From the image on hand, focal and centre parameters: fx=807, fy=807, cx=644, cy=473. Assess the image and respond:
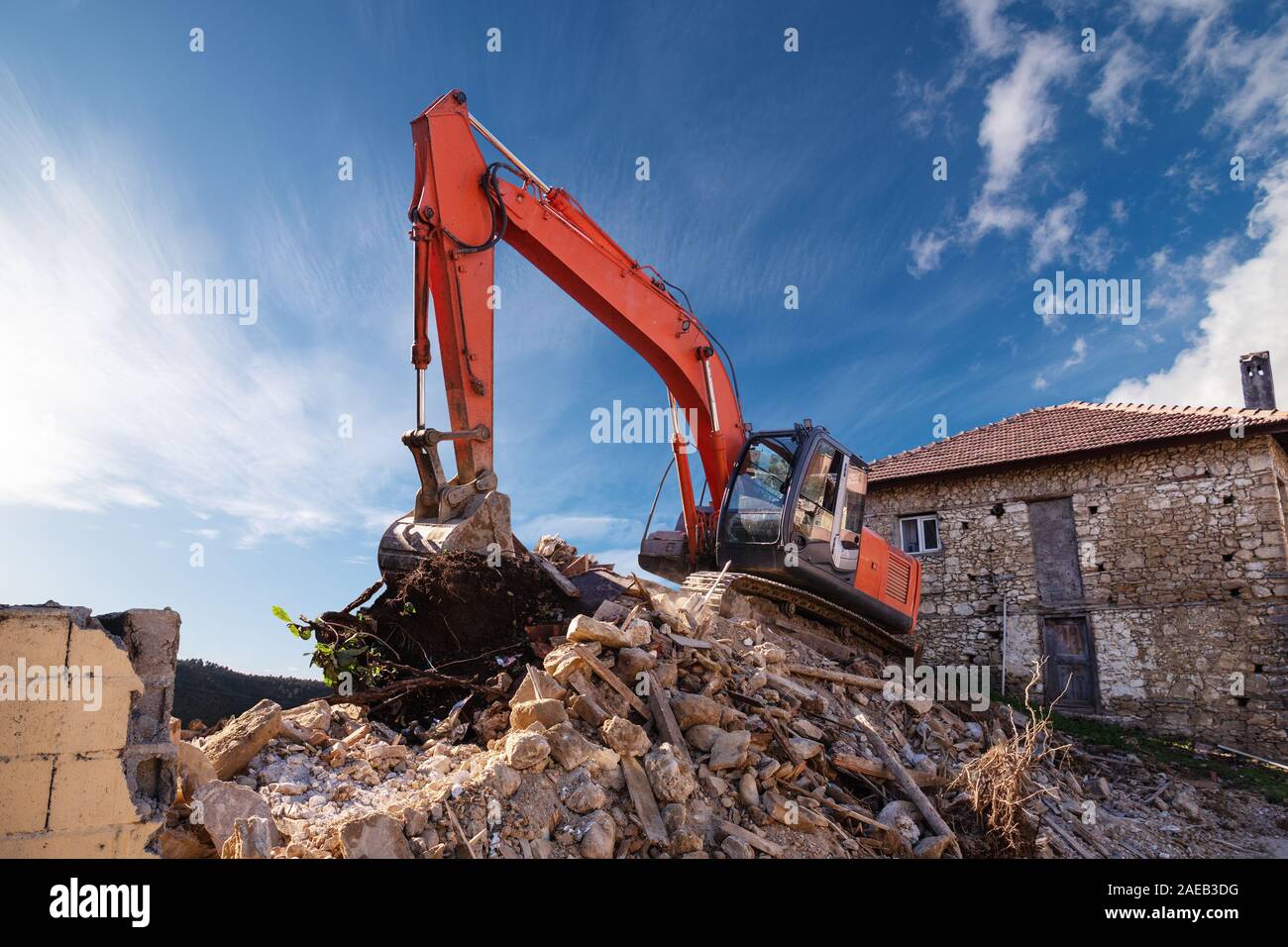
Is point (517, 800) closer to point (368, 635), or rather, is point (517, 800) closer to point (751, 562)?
point (368, 635)

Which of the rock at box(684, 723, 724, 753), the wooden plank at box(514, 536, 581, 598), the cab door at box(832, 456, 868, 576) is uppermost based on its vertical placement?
the cab door at box(832, 456, 868, 576)

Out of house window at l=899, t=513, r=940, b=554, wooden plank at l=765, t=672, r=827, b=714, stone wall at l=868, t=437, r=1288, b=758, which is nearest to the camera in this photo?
wooden plank at l=765, t=672, r=827, b=714

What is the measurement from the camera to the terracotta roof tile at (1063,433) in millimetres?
13884

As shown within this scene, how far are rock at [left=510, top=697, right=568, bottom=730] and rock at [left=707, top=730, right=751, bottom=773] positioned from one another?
3.33ft

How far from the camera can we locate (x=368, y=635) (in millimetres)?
6715

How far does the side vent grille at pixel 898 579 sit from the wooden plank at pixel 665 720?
19.7 ft

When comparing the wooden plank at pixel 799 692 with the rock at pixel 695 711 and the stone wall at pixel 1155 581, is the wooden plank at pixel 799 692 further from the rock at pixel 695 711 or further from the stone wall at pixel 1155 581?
the stone wall at pixel 1155 581

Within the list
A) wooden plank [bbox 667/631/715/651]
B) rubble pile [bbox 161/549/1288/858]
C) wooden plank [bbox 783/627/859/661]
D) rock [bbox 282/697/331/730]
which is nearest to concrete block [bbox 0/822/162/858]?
rubble pile [bbox 161/549/1288/858]

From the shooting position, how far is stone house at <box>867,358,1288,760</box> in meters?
13.0

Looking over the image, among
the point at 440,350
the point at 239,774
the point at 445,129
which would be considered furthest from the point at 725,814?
the point at 445,129

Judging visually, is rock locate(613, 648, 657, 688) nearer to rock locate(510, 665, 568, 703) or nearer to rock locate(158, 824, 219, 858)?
rock locate(510, 665, 568, 703)

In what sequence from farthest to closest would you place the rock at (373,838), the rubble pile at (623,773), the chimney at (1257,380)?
1. the chimney at (1257,380)
2. the rubble pile at (623,773)
3. the rock at (373,838)

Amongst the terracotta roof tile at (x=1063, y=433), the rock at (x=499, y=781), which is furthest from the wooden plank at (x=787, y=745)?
the terracotta roof tile at (x=1063, y=433)

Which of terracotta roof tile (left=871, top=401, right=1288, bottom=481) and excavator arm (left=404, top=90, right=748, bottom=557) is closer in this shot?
excavator arm (left=404, top=90, right=748, bottom=557)
